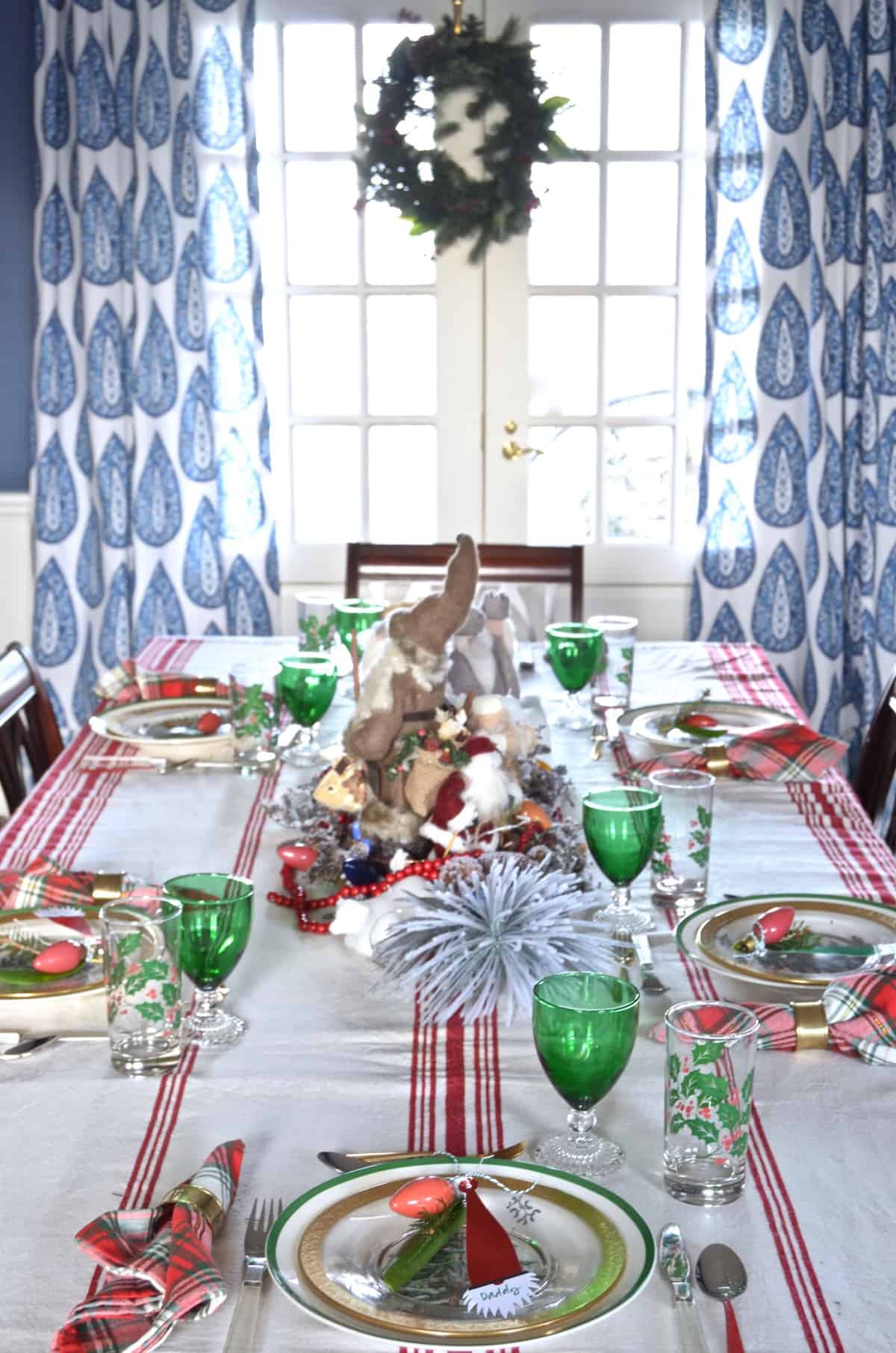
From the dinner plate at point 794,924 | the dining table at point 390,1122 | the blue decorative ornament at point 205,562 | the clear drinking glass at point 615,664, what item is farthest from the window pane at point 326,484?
the dinner plate at point 794,924

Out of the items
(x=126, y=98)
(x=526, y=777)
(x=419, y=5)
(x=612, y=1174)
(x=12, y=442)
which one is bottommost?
(x=612, y=1174)

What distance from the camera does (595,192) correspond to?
3.66 m

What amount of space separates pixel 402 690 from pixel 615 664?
0.63m

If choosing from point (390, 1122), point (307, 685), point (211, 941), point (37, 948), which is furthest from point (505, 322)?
point (390, 1122)

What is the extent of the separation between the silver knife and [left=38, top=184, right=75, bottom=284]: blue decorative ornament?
3.14 m

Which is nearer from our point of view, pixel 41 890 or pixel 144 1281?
pixel 144 1281

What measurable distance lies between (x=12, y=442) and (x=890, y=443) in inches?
82.6

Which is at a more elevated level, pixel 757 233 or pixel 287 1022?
pixel 757 233

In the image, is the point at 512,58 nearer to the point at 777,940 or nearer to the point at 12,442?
the point at 12,442

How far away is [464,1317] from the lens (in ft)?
2.55

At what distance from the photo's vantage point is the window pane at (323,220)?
3.67 meters

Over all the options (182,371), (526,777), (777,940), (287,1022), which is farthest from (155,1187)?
(182,371)

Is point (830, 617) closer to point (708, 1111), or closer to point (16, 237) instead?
point (16, 237)

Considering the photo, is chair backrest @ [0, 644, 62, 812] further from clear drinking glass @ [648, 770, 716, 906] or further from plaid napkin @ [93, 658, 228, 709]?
clear drinking glass @ [648, 770, 716, 906]
